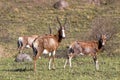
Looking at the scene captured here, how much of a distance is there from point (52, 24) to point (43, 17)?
3.44 meters

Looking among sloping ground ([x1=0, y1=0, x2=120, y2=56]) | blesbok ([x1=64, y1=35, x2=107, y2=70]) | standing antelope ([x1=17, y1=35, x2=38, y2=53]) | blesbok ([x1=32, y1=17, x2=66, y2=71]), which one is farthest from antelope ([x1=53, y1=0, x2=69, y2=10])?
blesbok ([x1=32, y1=17, x2=66, y2=71])

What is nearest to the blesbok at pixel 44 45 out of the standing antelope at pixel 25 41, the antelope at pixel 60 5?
the standing antelope at pixel 25 41

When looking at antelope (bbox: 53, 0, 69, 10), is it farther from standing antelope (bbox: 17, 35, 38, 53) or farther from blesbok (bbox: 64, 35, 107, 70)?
blesbok (bbox: 64, 35, 107, 70)

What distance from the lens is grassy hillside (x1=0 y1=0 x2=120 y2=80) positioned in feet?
82.7

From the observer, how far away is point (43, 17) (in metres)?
49.3

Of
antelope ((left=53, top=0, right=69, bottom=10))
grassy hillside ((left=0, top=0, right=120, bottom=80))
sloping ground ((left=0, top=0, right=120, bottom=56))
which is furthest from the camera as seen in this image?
antelope ((left=53, top=0, right=69, bottom=10))

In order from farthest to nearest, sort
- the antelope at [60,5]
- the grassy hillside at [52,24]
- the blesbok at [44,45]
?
the antelope at [60,5], the grassy hillside at [52,24], the blesbok at [44,45]

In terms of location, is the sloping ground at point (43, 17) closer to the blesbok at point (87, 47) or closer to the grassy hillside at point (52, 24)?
the grassy hillside at point (52, 24)

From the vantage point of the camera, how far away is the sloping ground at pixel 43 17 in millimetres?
42000

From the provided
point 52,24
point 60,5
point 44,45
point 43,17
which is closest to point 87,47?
point 44,45

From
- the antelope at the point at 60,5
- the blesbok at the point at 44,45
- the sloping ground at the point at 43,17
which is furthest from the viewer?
the antelope at the point at 60,5

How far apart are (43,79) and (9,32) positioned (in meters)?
24.9

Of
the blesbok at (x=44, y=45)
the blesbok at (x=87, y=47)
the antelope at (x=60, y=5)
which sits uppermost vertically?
the blesbok at (x=44, y=45)

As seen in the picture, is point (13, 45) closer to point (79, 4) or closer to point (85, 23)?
point (85, 23)
